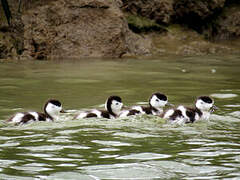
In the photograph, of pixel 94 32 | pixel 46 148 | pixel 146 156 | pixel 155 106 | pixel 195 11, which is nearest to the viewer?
pixel 146 156

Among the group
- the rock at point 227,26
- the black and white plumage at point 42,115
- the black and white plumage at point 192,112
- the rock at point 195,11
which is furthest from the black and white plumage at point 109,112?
the rock at point 227,26

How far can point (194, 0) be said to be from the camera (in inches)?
768

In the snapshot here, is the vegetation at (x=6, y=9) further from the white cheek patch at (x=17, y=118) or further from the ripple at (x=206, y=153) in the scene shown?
the ripple at (x=206, y=153)

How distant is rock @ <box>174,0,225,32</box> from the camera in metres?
19.5

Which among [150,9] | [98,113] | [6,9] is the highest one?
[150,9]

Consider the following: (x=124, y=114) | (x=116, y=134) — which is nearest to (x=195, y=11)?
(x=124, y=114)

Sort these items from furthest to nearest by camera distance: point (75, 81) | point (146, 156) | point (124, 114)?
point (75, 81) → point (124, 114) → point (146, 156)

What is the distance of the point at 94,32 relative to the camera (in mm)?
16109

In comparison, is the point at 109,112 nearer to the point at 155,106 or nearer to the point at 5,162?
the point at 155,106

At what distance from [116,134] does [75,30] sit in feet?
33.3

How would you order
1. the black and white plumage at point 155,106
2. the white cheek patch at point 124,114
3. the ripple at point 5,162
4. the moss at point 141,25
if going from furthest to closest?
1. the moss at point 141,25
2. the black and white plumage at point 155,106
3. the white cheek patch at point 124,114
4. the ripple at point 5,162

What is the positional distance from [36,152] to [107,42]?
35.8ft

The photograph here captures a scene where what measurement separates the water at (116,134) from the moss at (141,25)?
20.2 ft

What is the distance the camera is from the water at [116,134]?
15.4 feet
